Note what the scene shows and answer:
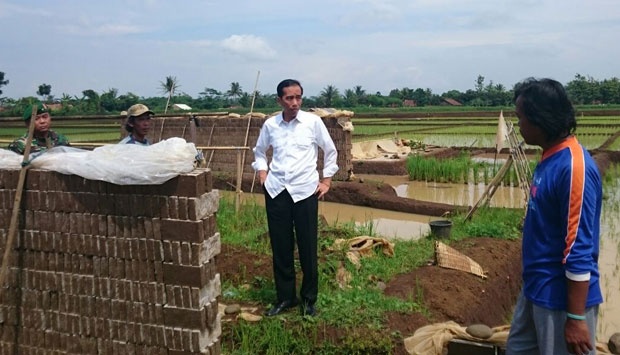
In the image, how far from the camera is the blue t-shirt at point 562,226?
6.13 ft

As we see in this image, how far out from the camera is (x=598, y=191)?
6.31 ft

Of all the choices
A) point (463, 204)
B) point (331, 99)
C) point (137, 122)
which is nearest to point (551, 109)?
point (137, 122)

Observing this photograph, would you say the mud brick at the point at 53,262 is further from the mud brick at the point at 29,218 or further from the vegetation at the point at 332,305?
the vegetation at the point at 332,305

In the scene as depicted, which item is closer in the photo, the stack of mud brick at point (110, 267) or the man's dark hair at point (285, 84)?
the stack of mud brick at point (110, 267)

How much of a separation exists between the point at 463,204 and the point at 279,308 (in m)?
6.80

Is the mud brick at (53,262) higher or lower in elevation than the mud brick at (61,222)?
lower

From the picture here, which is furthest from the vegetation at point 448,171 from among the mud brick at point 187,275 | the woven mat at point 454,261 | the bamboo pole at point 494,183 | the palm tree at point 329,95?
the palm tree at point 329,95

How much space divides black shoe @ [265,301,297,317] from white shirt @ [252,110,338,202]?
787 millimetres

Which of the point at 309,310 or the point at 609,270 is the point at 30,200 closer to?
the point at 309,310

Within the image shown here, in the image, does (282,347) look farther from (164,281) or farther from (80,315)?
(80,315)

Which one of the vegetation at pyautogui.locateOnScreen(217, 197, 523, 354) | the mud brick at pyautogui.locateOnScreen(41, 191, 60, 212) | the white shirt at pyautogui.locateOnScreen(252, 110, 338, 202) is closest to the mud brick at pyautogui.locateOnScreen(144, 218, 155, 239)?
the mud brick at pyautogui.locateOnScreen(41, 191, 60, 212)

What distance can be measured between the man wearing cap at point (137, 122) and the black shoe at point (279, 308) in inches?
57.5

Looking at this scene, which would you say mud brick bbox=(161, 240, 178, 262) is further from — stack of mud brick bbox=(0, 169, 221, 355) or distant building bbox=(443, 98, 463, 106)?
distant building bbox=(443, 98, 463, 106)

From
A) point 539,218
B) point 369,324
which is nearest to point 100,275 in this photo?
point 369,324
